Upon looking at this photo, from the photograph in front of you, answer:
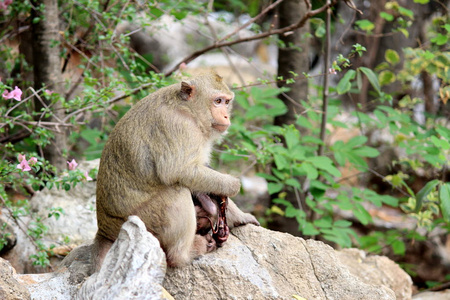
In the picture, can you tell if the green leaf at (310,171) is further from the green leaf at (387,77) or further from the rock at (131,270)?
the rock at (131,270)

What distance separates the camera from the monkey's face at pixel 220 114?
13.9 ft

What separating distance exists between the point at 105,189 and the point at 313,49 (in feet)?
33.8

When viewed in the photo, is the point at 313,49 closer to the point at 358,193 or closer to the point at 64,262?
the point at 358,193

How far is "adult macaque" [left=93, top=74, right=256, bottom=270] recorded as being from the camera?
3947mm

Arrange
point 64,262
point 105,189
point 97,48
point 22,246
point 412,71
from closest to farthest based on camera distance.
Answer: point 105,189 < point 64,262 < point 22,246 < point 97,48 < point 412,71

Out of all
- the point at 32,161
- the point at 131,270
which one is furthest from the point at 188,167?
the point at 32,161

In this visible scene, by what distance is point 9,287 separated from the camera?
346cm

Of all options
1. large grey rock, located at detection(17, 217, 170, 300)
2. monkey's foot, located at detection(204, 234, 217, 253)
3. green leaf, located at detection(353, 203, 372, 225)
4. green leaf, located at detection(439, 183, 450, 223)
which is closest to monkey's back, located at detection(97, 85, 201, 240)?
monkey's foot, located at detection(204, 234, 217, 253)

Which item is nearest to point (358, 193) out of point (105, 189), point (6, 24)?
point (105, 189)

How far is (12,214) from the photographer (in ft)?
15.6

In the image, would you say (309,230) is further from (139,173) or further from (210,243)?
(139,173)

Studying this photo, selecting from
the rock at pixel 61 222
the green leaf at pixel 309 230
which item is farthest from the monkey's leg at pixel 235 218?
the green leaf at pixel 309 230

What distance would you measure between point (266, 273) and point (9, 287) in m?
1.73

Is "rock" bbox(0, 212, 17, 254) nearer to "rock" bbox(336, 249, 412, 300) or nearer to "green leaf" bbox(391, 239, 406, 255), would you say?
"rock" bbox(336, 249, 412, 300)
